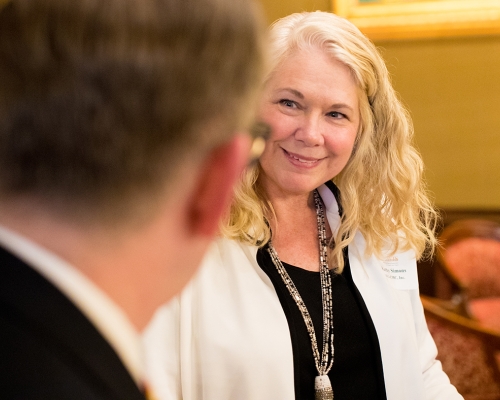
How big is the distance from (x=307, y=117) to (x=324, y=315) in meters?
0.54

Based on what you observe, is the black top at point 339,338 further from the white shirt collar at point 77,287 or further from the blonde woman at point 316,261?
the white shirt collar at point 77,287

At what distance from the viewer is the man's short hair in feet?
1.51

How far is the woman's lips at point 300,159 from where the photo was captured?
64.1 inches

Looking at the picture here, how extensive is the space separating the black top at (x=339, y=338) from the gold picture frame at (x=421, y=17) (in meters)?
2.81

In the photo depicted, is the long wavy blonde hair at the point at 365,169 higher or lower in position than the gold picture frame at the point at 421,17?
lower

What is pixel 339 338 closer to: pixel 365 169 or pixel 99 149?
pixel 365 169

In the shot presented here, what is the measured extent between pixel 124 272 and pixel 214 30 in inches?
8.3

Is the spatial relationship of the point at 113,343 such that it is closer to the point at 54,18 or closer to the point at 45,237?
the point at 45,237

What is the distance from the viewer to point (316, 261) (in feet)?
5.66

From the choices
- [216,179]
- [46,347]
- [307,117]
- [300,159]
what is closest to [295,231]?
[300,159]

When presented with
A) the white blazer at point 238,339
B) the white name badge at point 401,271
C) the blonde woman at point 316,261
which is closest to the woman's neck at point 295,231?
the blonde woman at point 316,261

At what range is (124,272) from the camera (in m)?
0.50

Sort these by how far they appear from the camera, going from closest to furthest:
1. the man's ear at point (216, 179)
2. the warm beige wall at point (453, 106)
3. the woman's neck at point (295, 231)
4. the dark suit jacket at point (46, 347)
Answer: the dark suit jacket at point (46, 347) → the man's ear at point (216, 179) → the woman's neck at point (295, 231) → the warm beige wall at point (453, 106)

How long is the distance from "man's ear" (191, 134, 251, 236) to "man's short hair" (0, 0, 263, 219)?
0.09 ft
